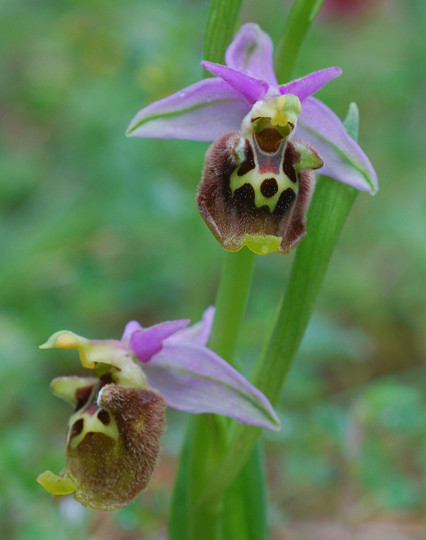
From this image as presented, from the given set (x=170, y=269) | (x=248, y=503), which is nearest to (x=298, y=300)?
(x=248, y=503)

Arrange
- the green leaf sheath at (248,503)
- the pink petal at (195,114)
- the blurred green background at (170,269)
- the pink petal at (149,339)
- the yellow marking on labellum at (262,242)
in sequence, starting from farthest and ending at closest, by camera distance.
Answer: the blurred green background at (170,269), the green leaf sheath at (248,503), the pink petal at (149,339), the pink petal at (195,114), the yellow marking on labellum at (262,242)

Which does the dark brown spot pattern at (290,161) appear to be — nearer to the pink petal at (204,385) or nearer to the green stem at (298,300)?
the green stem at (298,300)

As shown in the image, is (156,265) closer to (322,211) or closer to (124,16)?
(124,16)

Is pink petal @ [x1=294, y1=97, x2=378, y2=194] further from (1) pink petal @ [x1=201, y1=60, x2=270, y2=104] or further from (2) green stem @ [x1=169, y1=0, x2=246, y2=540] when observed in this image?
(2) green stem @ [x1=169, y1=0, x2=246, y2=540]

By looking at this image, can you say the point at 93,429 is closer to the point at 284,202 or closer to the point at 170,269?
the point at 284,202

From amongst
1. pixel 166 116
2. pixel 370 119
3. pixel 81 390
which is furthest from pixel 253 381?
pixel 370 119

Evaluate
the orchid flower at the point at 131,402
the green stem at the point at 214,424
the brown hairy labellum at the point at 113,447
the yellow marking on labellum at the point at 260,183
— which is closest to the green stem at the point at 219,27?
the green stem at the point at 214,424
